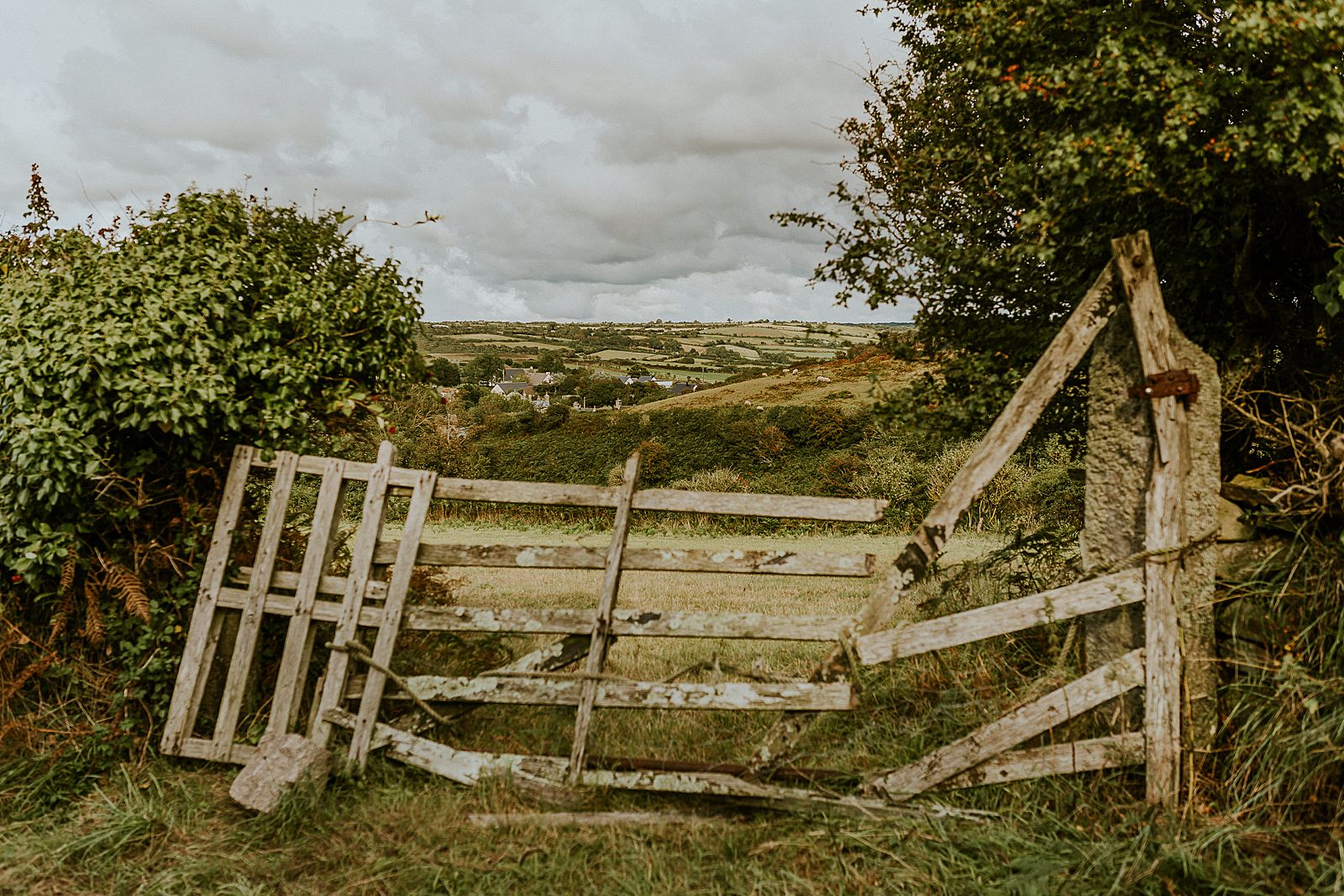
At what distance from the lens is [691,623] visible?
459 centimetres

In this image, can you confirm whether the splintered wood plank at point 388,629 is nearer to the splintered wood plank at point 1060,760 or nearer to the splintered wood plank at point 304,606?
the splintered wood plank at point 304,606

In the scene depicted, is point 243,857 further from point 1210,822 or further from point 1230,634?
point 1230,634

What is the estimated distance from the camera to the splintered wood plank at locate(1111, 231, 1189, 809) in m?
3.99

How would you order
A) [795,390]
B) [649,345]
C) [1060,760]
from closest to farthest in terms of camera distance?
[1060,760]
[795,390]
[649,345]

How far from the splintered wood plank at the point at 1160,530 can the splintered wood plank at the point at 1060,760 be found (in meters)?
0.11

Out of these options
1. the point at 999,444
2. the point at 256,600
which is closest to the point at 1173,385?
the point at 999,444

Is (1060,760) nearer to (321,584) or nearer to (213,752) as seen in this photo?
(321,584)

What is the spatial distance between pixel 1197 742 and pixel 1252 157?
3.47 meters

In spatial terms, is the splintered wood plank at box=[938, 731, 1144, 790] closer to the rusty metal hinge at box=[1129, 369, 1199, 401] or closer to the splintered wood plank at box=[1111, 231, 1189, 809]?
the splintered wood plank at box=[1111, 231, 1189, 809]

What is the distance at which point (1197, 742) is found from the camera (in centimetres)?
400

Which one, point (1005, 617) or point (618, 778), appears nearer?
point (1005, 617)

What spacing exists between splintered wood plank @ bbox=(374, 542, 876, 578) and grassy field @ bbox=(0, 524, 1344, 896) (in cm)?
120

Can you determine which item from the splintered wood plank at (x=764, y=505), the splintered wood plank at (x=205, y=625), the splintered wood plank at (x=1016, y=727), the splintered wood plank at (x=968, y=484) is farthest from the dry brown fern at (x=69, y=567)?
the splintered wood plank at (x=1016, y=727)

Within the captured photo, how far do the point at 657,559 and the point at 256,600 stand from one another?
264 cm
